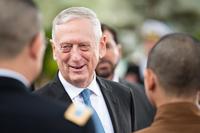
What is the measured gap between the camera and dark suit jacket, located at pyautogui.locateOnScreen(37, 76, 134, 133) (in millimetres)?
5605

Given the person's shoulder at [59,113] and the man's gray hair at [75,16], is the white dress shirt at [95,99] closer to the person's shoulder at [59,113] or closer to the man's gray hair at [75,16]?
the man's gray hair at [75,16]

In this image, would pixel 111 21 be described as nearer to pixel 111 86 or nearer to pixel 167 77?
pixel 111 86

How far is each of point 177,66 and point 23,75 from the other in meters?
1.04

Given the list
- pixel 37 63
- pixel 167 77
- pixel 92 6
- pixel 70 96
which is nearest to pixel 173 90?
pixel 167 77

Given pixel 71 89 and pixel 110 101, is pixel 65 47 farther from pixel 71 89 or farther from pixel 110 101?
pixel 110 101

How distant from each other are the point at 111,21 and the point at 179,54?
49.0ft

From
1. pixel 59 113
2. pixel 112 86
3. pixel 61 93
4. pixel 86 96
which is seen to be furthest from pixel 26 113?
pixel 112 86

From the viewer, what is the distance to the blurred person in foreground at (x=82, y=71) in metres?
5.67

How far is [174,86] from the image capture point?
4484mm

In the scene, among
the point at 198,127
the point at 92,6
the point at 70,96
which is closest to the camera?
the point at 198,127

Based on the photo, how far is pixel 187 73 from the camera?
4.51m

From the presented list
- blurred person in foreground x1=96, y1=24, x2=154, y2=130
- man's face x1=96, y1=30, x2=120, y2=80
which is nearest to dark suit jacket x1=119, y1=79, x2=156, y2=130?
blurred person in foreground x1=96, y1=24, x2=154, y2=130

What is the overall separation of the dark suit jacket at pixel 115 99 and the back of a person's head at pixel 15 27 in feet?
5.56

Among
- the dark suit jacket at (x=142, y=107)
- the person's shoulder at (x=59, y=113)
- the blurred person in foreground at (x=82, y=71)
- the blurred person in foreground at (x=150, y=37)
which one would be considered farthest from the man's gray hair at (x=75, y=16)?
the blurred person in foreground at (x=150, y=37)
